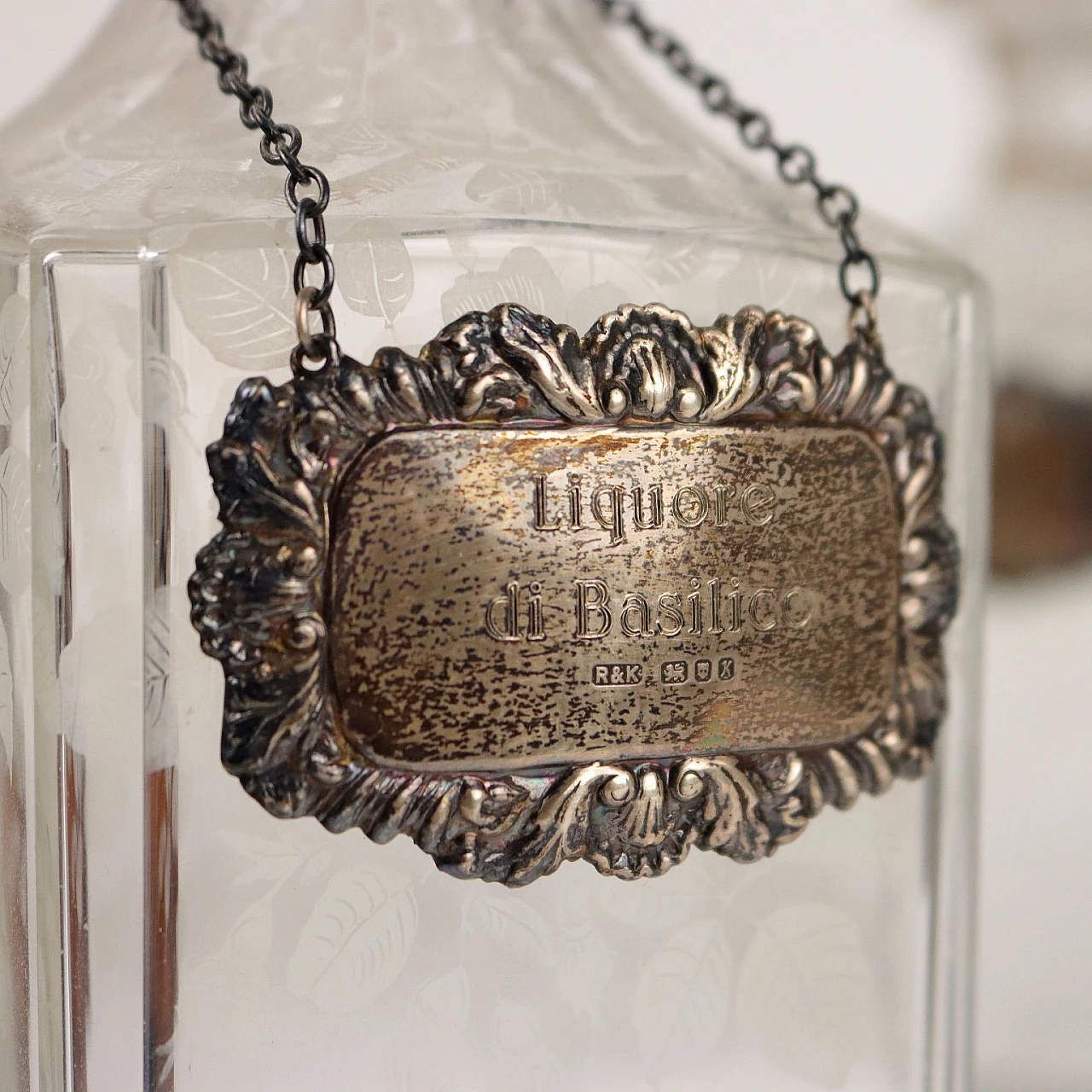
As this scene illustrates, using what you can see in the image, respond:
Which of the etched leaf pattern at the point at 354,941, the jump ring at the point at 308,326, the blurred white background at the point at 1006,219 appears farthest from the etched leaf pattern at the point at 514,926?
the blurred white background at the point at 1006,219

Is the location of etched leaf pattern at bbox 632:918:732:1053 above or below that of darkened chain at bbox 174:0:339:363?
below

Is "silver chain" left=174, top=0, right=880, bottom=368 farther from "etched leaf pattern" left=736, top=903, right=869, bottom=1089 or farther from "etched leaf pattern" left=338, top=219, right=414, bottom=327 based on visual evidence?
"etched leaf pattern" left=736, top=903, right=869, bottom=1089

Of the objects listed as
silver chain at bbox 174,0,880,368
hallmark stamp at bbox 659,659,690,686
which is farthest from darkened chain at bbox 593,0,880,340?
hallmark stamp at bbox 659,659,690,686

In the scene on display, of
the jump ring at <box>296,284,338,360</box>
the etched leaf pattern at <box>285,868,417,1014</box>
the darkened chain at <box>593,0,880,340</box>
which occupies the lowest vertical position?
the etched leaf pattern at <box>285,868,417,1014</box>

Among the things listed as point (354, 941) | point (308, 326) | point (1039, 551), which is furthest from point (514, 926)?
point (1039, 551)

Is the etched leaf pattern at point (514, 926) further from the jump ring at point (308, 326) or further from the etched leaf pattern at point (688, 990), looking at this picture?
the jump ring at point (308, 326)

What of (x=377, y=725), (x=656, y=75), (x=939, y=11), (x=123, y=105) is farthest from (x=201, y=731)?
(x=939, y=11)

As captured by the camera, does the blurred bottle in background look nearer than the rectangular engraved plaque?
No
